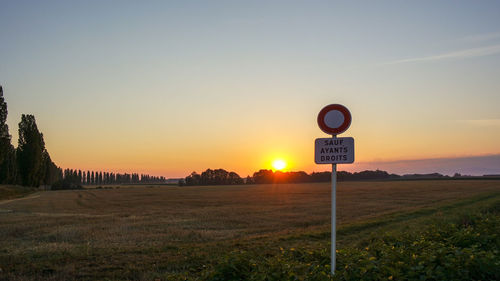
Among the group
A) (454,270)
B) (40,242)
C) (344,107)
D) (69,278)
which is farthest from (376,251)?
(40,242)

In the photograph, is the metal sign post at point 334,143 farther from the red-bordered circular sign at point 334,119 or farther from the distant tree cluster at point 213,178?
the distant tree cluster at point 213,178

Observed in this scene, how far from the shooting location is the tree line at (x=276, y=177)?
142000mm

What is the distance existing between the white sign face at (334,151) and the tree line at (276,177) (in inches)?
5314

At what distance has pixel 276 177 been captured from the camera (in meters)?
150

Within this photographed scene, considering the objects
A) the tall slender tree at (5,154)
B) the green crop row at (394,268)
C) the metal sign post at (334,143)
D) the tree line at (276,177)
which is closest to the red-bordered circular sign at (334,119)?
the metal sign post at (334,143)

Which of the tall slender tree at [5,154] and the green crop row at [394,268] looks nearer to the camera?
the green crop row at [394,268]

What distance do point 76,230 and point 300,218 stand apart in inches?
507

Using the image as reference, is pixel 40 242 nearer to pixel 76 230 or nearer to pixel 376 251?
pixel 76 230

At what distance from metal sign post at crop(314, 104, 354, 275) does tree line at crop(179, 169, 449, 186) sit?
5309 inches

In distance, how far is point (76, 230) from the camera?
18078 mm

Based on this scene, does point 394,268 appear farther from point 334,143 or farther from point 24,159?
point 24,159

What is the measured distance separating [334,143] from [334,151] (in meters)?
0.16

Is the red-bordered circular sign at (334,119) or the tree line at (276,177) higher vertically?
the red-bordered circular sign at (334,119)

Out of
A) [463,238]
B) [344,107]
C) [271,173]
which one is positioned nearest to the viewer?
[344,107]
